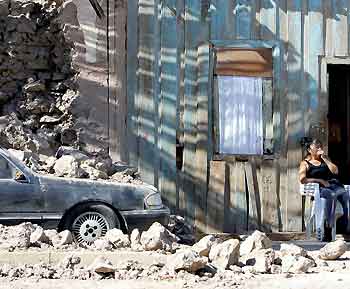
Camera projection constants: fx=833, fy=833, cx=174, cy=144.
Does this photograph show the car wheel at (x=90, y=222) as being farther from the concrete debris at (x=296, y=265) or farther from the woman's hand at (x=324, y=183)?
the woman's hand at (x=324, y=183)

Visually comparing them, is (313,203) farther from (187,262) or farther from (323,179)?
(187,262)

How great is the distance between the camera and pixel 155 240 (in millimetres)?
9148

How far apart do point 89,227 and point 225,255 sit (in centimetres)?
181

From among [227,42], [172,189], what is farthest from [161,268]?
[227,42]

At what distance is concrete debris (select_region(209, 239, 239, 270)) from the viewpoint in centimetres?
886

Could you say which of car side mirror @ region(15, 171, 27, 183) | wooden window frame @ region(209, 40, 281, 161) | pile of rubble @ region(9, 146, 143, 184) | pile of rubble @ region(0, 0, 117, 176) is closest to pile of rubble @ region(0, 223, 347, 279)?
car side mirror @ region(15, 171, 27, 183)

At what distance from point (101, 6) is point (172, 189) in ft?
9.96

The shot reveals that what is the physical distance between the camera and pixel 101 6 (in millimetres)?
12836

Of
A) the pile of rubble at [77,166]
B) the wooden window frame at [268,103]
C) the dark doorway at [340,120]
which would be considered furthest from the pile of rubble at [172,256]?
the dark doorway at [340,120]

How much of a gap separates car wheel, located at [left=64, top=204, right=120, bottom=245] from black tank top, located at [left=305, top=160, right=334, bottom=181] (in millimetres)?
3823

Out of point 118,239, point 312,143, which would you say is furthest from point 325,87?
point 118,239

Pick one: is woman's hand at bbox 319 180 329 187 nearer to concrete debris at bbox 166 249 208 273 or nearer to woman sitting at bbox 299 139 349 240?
woman sitting at bbox 299 139 349 240

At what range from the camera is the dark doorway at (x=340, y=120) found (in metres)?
15.1

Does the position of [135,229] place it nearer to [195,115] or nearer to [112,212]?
[112,212]
